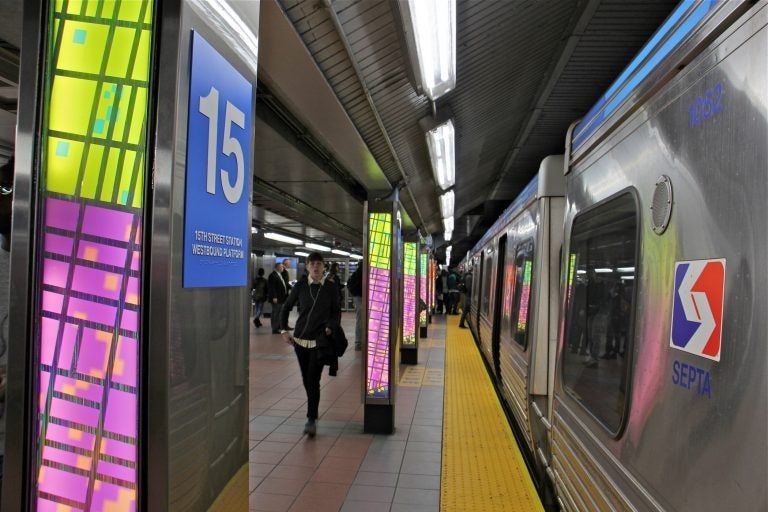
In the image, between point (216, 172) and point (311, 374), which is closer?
point (216, 172)

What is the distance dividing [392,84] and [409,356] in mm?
6416

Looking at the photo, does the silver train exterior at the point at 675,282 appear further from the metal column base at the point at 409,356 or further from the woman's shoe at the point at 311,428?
the metal column base at the point at 409,356

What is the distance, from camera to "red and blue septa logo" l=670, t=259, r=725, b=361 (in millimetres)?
1246

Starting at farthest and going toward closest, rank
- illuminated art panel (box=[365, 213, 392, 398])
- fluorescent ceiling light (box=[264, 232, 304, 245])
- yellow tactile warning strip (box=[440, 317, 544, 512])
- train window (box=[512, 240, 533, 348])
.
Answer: fluorescent ceiling light (box=[264, 232, 304, 245]) → illuminated art panel (box=[365, 213, 392, 398]) → train window (box=[512, 240, 533, 348]) → yellow tactile warning strip (box=[440, 317, 544, 512])

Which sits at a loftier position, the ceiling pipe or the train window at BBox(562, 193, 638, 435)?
the ceiling pipe

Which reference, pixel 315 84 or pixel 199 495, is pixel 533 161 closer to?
pixel 315 84

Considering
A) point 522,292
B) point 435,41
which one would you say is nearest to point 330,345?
point 522,292

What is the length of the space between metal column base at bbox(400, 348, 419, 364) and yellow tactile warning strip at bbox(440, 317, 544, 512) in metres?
1.86

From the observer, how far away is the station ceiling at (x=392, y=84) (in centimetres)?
278

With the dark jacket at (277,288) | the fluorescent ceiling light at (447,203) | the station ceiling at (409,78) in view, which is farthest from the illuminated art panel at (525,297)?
the dark jacket at (277,288)

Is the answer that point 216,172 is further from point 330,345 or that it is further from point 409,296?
point 409,296

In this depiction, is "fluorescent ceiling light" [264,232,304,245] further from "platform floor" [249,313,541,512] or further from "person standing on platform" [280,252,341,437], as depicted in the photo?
"person standing on platform" [280,252,341,437]

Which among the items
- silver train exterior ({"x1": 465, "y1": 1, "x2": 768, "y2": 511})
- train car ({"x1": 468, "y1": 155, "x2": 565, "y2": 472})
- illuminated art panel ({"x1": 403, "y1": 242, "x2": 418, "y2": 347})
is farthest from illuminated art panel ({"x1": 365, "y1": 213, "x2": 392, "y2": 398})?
illuminated art panel ({"x1": 403, "y1": 242, "x2": 418, "y2": 347})

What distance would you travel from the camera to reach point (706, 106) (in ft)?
4.53
